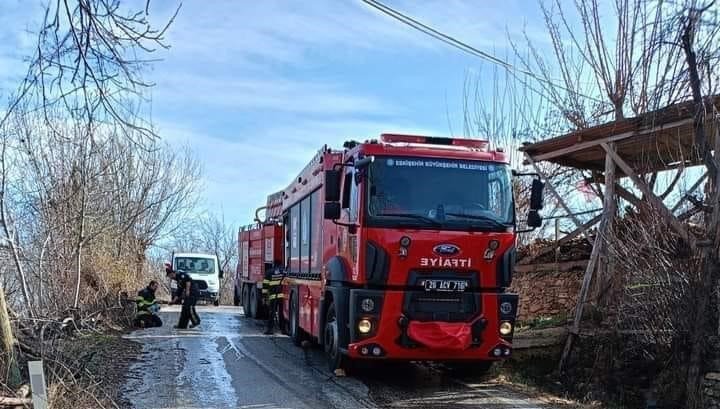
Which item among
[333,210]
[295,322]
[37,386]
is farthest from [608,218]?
[37,386]

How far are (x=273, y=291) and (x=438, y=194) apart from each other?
27.3 ft

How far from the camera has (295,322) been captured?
13523 mm

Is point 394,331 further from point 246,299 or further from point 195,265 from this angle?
point 195,265

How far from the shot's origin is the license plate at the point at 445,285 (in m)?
8.92

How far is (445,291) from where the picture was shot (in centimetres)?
897

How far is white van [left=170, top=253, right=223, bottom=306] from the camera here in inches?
1142

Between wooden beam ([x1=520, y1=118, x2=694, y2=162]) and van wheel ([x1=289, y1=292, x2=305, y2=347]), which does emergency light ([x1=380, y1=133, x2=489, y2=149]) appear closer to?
wooden beam ([x1=520, y1=118, x2=694, y2=162])

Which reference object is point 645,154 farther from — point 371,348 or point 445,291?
point 371,348

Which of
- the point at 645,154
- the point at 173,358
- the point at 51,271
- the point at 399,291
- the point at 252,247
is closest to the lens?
the point at 399,291

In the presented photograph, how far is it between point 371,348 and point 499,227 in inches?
90.5

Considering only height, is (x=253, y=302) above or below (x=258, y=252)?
below

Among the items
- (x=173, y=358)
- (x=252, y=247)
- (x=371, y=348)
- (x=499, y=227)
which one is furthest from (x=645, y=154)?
(x=252, y=247)

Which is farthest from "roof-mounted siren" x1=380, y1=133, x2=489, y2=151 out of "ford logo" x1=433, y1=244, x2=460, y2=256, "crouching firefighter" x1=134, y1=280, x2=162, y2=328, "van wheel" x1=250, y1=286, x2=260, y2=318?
"van wheel" x1=250, y1=286, x2=260, y2=318

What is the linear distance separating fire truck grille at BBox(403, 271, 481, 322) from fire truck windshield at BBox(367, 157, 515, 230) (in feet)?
2.15
